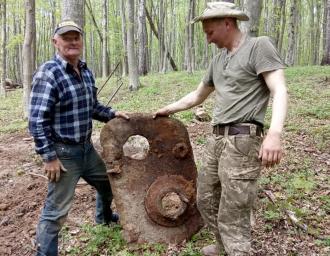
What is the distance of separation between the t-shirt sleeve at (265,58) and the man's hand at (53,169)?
1.98 m

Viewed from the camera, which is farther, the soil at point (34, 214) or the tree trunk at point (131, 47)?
the tree trunk at point (131, 47)

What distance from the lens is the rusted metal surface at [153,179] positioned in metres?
4.31

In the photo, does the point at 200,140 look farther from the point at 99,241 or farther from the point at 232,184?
the point at 232,184

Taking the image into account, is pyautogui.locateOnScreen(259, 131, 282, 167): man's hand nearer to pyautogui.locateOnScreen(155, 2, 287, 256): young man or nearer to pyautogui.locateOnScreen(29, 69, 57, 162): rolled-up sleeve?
pyautogui.locateOnScreen(155, 2, 287, 256): young man

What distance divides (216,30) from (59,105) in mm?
1582

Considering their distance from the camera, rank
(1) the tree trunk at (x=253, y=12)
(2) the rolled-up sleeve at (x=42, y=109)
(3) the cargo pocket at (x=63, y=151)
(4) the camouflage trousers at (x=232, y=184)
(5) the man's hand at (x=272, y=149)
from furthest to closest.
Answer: (1) the tree trunk at (x=253, y=12)
(3) the cargo pocket at (x=63, y=151)
(2) the rolled-up sleeve at (x=42, y=109)
(4) the camouflage trousers at (x=232, y=184)
(5) the man's hand at (x=272, y=149)

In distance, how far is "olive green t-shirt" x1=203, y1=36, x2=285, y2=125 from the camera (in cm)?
321

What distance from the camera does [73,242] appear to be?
15.0 feet

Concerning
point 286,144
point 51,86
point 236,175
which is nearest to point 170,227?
point 236,175

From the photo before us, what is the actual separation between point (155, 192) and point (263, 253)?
1.29 metres

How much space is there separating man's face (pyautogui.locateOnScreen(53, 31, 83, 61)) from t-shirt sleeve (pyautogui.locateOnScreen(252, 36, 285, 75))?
1.67 meters

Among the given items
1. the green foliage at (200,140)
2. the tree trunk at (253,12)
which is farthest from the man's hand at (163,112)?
the tree trunk at (253,12)

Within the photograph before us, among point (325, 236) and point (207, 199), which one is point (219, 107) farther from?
point (325, 236)

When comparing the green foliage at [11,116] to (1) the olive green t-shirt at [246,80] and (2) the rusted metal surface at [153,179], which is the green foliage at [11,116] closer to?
(2) the rusted metal surface at [153,179]
